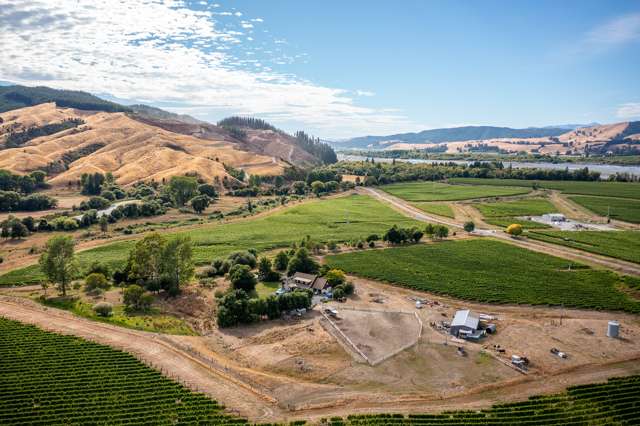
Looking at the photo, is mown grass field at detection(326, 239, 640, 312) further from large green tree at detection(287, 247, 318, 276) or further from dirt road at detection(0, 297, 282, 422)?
dirt road at detection(0, 297, 282, 422)

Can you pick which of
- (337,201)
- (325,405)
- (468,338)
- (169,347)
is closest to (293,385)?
(325,405)

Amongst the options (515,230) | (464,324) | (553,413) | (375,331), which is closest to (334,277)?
(375,331)

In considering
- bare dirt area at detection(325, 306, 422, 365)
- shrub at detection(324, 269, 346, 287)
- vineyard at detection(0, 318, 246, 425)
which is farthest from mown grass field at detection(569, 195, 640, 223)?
vineyard at detection(0, 318, 246, 425)

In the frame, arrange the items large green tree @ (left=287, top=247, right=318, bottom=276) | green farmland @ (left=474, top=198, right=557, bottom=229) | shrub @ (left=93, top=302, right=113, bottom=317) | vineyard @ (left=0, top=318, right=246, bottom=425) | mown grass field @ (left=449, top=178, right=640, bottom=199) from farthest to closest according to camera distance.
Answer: mown grass field @ (left=449, top=178, right=640, bottom=199) < green farmland @ (left=474, top=198, right=557, bottom=229) < large green tree @ (left=287, top=247, right=318, bottom=276) < shrub @ (left=93, top=302, right=113, bottom=317) < vineyard @ (left=0, top=318, right=246, bottom=425)

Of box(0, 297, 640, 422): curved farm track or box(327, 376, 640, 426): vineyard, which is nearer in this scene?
box(327, 376, 640, 426): vineyard

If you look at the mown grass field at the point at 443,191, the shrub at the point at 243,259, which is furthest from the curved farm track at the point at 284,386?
the mown grass field at the point at 443,191
